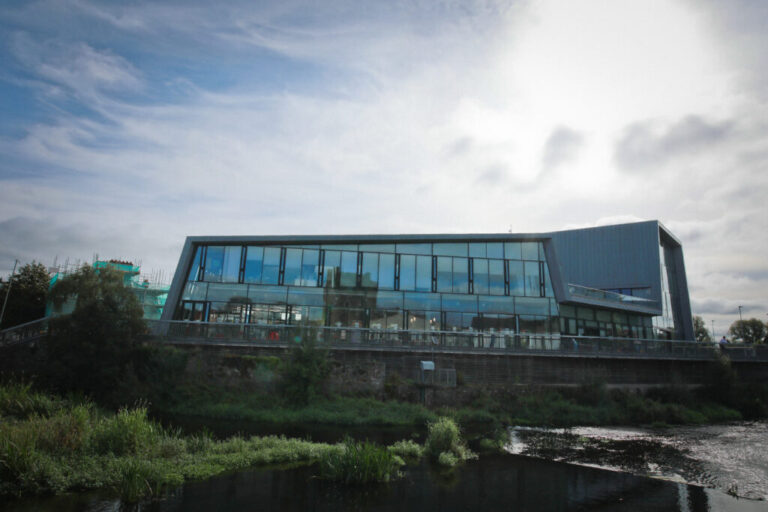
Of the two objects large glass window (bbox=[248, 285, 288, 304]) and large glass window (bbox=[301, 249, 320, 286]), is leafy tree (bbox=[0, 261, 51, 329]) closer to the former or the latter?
large glass window (bbox=[248, 285, 288, 304])

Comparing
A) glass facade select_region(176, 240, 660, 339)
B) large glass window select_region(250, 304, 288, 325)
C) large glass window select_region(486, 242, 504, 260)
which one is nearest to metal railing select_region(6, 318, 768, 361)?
glass facade select_region(176, 240, 660, 339)

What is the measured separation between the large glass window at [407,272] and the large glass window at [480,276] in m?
4.55

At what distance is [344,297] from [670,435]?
20485mm

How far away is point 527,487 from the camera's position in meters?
13.5

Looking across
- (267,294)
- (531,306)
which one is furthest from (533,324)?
(267,294)

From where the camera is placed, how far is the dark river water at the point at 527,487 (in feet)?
36.3

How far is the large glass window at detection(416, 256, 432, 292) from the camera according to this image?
33.4m

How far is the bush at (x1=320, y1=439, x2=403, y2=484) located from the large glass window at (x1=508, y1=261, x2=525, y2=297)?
23.0 metres

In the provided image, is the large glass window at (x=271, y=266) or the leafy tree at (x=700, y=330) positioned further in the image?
the leafy tree at (x=700, y=330)

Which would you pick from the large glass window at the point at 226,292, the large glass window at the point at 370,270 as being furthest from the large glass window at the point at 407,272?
the large glass window at the point at 226,292

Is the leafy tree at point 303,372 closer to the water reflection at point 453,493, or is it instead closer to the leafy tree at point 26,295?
the water reflection at point 453,493

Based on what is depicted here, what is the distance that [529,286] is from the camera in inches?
1359

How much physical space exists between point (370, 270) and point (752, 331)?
269 ft

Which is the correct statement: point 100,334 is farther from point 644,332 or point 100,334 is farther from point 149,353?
point 644,332
